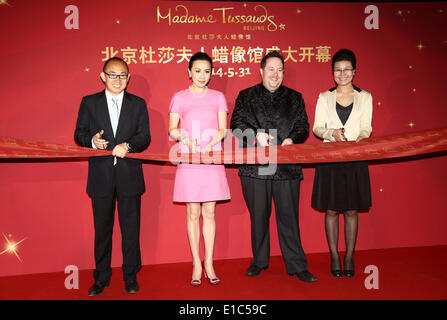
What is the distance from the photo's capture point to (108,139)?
265cm

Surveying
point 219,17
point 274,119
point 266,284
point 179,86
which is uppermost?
point 219,17

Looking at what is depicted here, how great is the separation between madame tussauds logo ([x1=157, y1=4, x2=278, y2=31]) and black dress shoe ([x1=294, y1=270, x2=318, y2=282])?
6.74 ft

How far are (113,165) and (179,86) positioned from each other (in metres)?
0.96

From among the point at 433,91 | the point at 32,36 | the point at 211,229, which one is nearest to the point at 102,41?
the point at 32,36

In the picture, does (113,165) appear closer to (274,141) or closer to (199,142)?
(199,142)

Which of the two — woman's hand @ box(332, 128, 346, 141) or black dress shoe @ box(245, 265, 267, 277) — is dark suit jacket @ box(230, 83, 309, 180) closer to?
woman's hand @ box(332, 128, 346, 141)

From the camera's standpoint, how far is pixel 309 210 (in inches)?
134

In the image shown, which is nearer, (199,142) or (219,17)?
(199,142)

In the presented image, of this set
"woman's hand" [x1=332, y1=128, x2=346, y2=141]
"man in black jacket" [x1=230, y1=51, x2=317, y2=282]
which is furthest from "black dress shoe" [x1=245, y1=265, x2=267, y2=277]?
"woman's hand" [x1=332, y1=128, x2=346, y2=141]

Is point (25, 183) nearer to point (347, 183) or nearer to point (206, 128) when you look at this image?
point (206, 128)

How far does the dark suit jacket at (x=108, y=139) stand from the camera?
8.57ft

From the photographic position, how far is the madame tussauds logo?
315 centimetres

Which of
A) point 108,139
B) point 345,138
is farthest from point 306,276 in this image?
point 108,139

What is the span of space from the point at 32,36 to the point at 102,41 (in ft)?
1.77
